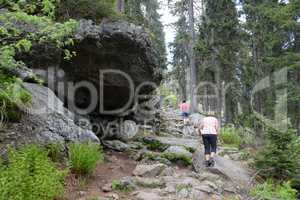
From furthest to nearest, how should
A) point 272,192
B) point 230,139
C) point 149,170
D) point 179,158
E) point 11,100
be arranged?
point 230,139, point 179,158, point 149,170, point 272,192, point 11,100

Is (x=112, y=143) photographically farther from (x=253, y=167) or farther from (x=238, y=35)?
(x=238, y=35)

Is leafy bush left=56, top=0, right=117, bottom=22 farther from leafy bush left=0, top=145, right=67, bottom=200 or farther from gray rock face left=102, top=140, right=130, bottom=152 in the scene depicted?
leafy bush left=0, top=145, right=67, bottom=200

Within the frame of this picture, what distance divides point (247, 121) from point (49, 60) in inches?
510

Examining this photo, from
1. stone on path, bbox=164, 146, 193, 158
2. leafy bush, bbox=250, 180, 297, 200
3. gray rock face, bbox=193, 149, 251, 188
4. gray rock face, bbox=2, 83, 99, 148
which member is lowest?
leafy bush, bbox=250, 180, 297, 200

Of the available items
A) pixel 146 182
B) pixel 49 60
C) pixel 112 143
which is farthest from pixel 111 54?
pixel 146 182

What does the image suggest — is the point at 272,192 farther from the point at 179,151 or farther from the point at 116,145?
the point at 116,145

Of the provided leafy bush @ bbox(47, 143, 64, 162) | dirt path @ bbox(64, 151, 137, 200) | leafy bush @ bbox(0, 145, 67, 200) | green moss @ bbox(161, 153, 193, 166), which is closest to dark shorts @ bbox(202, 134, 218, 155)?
green moss @ bbox(161, 153, 193, 166)

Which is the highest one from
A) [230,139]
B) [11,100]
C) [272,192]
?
[11,100]

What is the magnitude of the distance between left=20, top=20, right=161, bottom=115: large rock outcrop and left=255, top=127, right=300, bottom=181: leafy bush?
462 centimetres

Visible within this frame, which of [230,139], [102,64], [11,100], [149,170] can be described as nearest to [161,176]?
[149,170]

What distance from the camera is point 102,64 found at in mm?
Result: 11547

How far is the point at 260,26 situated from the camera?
19938mm

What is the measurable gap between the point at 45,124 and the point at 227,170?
5635 millimetres

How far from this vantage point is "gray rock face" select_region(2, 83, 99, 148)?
8.28 metres
